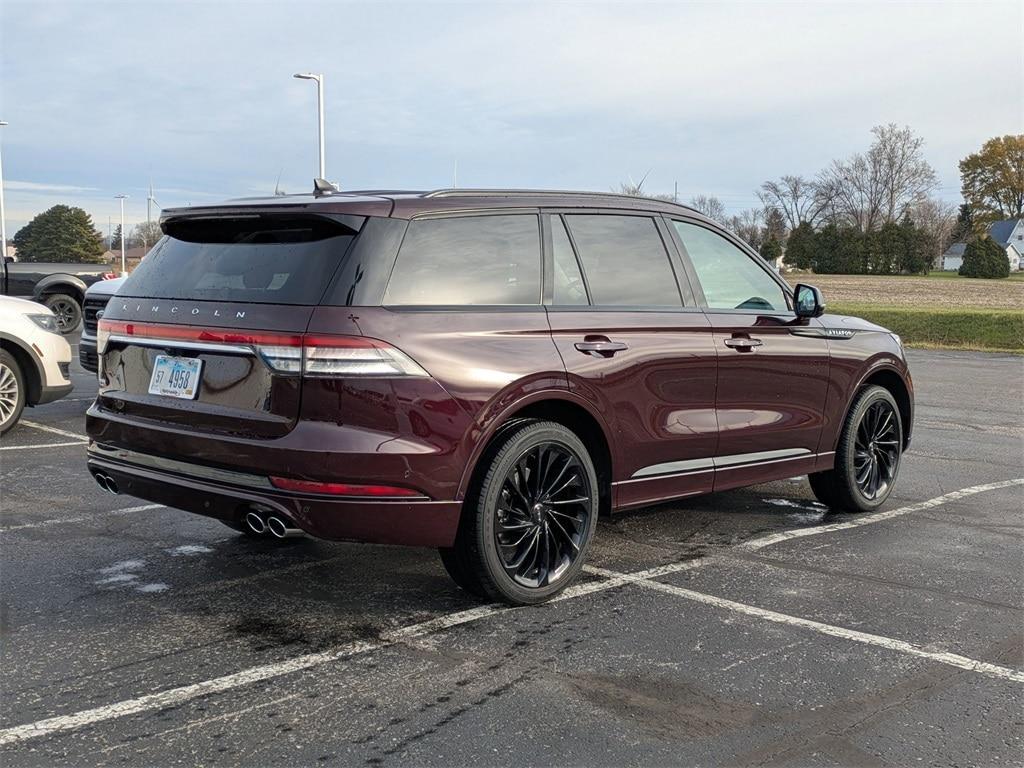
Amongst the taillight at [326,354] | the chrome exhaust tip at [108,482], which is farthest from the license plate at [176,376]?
the chrome exhaust tip at [108,482]

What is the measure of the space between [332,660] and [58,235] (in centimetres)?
7049

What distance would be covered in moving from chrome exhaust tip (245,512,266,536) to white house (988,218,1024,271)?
122 metres

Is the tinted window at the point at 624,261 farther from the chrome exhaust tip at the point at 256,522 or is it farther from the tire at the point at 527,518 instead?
the chrome exhaust tip at the point at 256,522

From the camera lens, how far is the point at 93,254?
241 feet

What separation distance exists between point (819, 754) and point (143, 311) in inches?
127

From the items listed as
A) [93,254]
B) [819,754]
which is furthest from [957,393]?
[93,254]

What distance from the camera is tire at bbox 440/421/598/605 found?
432cm

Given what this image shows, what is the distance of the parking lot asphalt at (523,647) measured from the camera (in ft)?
10.7

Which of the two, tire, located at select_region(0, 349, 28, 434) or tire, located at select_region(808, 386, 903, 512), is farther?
tire, located at select_region(0, 349, 28, 434)

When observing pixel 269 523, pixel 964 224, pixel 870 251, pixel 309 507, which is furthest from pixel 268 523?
pixel 964 224

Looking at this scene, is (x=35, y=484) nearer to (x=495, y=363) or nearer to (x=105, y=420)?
(x=105, y=420)

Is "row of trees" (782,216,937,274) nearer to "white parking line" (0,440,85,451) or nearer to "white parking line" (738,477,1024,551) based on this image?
"white parking line" (738,477,1024,551)

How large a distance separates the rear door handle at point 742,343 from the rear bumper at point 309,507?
1984mm

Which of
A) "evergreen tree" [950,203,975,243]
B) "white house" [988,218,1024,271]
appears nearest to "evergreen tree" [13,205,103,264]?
"evergreen tree" [950,203,975,243]
